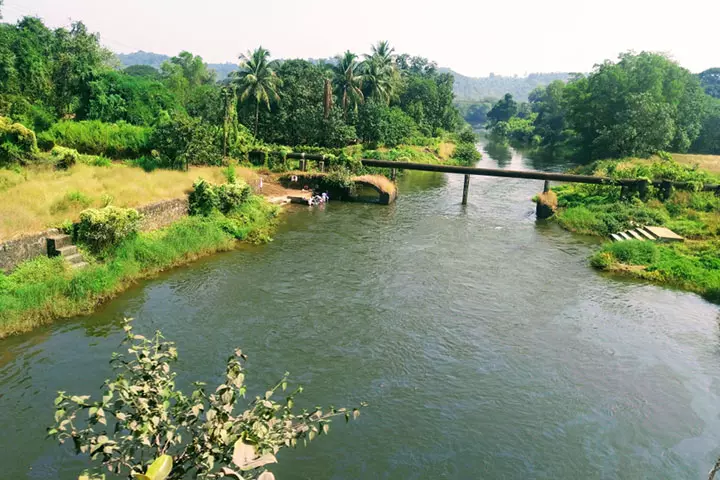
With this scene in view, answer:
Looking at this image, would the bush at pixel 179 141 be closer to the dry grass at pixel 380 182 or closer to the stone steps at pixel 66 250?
the dry grass at pixel 380 182

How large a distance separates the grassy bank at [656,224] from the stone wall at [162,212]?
21.9 metres

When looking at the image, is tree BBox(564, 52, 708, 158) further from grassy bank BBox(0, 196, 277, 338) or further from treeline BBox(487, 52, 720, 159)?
grassy bank BBox(0, 196, 277, 338)

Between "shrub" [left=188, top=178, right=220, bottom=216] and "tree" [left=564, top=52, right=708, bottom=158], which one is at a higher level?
"tree" [left=564, top=52, right=708, bottom=158]

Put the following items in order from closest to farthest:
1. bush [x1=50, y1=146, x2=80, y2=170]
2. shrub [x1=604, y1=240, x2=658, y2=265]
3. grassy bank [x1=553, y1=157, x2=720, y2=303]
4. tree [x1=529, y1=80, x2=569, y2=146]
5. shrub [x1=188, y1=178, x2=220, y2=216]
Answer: grassy bank [x1=553, y1=157, x2=720, y2=303]
shrub [x1=604, y1=240, x2=658, y2=265]
shrub [x1=188, y1=178, x2=220, y2=216]
bush [x1=50, y1=146, x2=80, y2=170]
tree [x1=529, y1=80, x2=569, y2=146]

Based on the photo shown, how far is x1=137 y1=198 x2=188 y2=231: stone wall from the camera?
2491cm

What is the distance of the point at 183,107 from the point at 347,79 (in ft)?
68.8

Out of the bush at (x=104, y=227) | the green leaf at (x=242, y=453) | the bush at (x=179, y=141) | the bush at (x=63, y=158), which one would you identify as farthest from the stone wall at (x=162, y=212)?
the green leaf at (x=242, y=453)

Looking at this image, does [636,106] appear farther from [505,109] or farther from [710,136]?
[505,109]

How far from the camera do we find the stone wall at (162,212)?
81.7 ft

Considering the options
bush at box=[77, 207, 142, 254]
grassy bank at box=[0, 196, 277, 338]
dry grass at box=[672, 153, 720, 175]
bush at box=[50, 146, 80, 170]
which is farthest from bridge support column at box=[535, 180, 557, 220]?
bush at box=[50, 146, 80, 170]

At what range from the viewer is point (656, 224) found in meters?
33.4

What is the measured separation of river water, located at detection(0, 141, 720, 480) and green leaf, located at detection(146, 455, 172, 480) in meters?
7.31

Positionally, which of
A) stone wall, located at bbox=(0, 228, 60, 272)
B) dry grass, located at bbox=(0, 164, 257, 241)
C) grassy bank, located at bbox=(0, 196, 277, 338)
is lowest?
grassy bank, located at bbox=(0, 196, 277, 338)

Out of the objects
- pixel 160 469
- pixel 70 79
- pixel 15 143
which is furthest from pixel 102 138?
pixel 160 469
